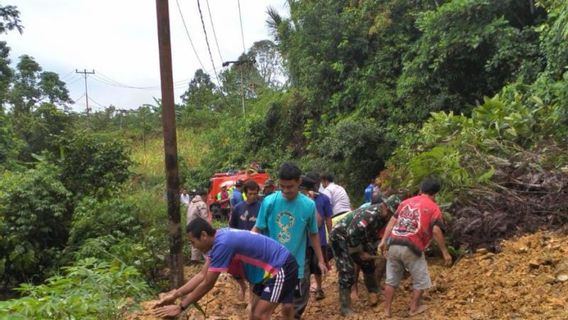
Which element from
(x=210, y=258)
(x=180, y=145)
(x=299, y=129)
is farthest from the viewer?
(x=180, y=145)

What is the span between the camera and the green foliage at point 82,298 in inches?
166

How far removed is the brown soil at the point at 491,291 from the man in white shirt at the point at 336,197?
1124mm

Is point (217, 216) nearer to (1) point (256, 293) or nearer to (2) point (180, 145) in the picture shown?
(1) point (256, 293)

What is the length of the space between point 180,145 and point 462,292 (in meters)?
27.2

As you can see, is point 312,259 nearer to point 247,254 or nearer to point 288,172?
point 288,172

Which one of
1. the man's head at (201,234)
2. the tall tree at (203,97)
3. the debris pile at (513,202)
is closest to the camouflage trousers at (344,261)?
the debris pile at (513,202)

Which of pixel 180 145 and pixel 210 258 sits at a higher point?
pixel 180 145

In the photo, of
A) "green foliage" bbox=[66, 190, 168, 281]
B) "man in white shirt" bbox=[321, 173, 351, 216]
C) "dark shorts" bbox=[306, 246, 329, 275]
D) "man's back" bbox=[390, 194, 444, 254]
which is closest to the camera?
"man's back" bbox=[390, 194, 444, 254]

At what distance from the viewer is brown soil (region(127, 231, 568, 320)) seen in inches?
205

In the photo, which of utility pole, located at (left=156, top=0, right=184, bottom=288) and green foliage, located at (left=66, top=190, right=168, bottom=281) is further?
green foliage, located at (left=66, top=190, right=168, bottom=281)

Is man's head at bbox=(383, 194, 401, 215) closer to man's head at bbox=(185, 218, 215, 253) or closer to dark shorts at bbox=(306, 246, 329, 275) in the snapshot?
dark shorts at bbox=(306, 246, 329, 275)

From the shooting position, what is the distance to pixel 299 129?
22.5 meters

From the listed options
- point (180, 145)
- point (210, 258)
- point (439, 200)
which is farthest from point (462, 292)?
point (180, 145)

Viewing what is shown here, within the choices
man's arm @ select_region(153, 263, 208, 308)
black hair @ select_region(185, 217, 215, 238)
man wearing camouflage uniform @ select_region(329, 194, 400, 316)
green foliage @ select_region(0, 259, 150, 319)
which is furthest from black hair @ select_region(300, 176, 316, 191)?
black hair @ select_region(185, 217, 215, 238)
